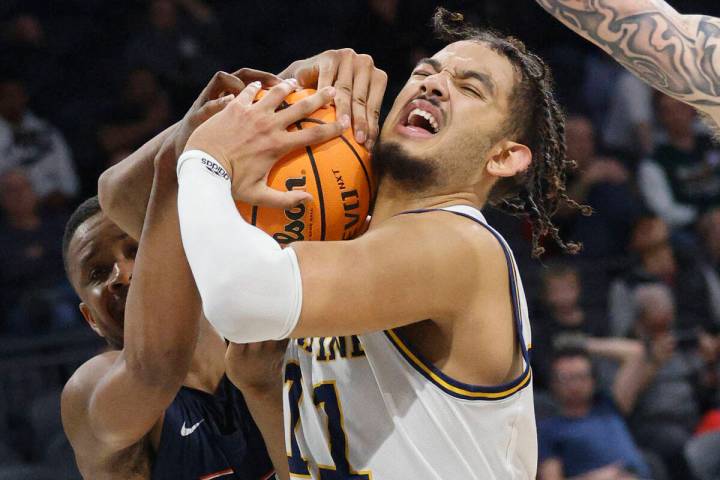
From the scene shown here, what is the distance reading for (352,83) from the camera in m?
2.64

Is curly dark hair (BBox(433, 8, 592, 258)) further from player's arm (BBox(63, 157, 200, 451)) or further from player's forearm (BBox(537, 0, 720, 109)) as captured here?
player's arm (BBox(63, 157, 200, 451))

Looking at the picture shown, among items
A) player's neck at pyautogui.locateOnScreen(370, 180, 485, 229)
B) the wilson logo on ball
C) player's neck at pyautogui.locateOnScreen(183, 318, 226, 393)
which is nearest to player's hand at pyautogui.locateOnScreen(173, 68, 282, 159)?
the wilson logo on ball

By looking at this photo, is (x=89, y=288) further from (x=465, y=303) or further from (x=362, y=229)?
(x=465, y=303)

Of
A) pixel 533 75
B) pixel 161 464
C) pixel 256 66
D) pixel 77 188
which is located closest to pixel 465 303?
pixel 533 75

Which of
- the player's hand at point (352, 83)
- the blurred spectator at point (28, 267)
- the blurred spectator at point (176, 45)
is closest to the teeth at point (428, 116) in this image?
the player's hand at point (352, 83)

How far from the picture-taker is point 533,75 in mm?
2717

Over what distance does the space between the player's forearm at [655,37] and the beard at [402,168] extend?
0.45 metres

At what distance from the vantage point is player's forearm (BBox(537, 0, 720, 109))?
2.42m

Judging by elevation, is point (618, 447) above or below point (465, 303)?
below

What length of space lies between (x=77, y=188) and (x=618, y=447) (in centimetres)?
361

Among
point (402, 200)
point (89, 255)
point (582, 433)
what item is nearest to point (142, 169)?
point (89, 255)

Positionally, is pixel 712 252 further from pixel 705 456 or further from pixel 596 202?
pixel 705 456

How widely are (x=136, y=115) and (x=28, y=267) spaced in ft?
4.35

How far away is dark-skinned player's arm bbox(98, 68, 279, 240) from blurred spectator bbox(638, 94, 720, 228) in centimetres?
485
